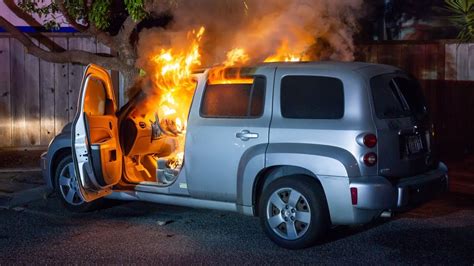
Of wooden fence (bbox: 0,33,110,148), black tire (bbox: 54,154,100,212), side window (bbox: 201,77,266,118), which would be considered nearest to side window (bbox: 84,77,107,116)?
black tire (bbox: 54,154,100,212)

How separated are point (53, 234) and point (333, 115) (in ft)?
10.0

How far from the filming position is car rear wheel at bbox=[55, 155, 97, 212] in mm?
7543

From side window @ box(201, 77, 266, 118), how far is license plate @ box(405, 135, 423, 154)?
4.62ft

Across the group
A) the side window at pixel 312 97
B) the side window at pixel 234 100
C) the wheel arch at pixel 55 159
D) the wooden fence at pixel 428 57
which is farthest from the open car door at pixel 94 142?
the wooden fence at pixel 428 57

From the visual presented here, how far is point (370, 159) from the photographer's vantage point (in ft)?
18.9

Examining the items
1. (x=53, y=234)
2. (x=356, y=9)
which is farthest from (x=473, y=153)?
(x=53, y=234)

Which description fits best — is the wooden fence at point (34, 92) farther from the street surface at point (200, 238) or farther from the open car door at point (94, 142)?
the open car door at point (94, 142)

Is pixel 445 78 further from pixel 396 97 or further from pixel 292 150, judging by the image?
pixel 292 150

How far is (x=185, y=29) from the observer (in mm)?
8836

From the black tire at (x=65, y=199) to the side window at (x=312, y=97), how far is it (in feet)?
8.89

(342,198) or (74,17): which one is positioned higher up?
(74,17)

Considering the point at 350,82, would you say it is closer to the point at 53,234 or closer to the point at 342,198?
the point at 342,198

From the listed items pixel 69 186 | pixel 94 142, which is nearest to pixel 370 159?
pixel 94 142

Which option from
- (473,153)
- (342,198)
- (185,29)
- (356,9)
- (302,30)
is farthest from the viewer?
(473,153)
